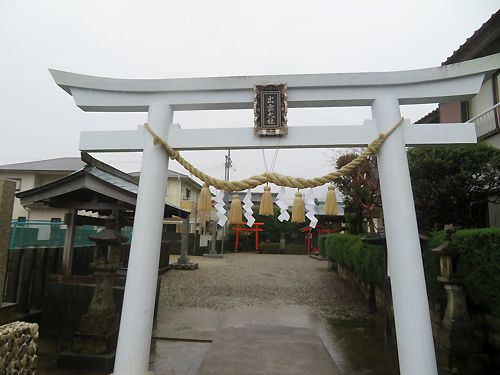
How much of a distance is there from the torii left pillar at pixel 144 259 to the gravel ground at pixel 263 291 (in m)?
5.94

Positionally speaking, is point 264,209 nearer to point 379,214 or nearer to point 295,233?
point 379,214

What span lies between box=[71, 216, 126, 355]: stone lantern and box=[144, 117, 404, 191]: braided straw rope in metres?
2.73

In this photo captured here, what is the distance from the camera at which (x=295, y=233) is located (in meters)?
30.3

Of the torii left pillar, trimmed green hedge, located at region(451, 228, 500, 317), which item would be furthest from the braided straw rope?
trimmed green hedge, located at region(451, 228, 500, 317)

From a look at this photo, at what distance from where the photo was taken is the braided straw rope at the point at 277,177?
10.4 ft

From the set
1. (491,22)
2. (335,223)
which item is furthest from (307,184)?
(335,223)

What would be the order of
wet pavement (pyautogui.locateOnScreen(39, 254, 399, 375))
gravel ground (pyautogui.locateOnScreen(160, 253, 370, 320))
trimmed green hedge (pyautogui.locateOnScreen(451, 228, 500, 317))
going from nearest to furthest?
trimmed green hedge (pyautogui.locateOnScreen(451, 228, 500, 317)), wet pavement (pyautogui.locateOnScreen(39, 254, 399, 375)), gravel ground (pyautogui.locateOnScreen(160, 253, 370, 320))

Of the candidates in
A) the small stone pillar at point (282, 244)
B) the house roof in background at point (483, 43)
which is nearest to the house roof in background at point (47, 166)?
the small stone pillar at point (282, 244)

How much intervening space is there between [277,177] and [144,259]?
1.52 m

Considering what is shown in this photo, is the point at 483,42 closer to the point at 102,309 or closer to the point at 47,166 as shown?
the point at 102,309

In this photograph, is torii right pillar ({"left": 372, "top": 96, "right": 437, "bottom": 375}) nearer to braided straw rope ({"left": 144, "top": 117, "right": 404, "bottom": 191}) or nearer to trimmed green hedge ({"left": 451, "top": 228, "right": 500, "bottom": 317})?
braided straw rope ({"left": 144, "top": 117, "right": 404, "bottom": 191})

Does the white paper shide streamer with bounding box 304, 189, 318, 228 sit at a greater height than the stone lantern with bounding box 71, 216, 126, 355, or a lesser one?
greater

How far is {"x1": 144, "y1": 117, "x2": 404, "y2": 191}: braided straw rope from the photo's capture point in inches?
124

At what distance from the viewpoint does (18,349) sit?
2283 millimetres
